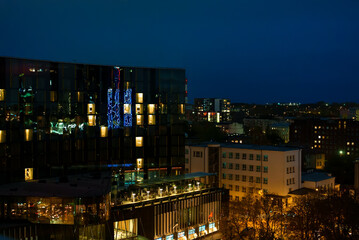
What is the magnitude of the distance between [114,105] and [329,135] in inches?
4420

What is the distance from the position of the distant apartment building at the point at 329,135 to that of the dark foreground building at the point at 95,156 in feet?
304

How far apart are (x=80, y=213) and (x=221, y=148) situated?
36154 millimetres

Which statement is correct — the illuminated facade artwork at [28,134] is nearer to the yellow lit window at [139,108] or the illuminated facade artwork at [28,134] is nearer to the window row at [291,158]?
the yellow lit window at [139,108]

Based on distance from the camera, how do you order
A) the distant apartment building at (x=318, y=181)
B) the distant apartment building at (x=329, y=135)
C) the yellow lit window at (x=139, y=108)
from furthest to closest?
the distant apartment building at (x=329, y=135) → the distant apartment building at (x=318, y=181) → the yellow lit window at (x=139, y=108)

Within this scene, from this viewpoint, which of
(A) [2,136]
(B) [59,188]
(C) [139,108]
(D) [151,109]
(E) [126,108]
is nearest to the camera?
(B) [59,188]

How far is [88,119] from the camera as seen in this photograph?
130 ft

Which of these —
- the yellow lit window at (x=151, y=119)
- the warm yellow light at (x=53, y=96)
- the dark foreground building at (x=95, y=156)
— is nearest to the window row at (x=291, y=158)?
the dark foreground building at (x=95, y=156)

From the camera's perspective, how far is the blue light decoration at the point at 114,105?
41.0m

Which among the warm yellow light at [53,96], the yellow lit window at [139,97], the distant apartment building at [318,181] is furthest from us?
the distant apartment building at [318,181]

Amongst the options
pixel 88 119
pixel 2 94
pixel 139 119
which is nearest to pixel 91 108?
pixel 88 119

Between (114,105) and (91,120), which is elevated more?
(114,105)

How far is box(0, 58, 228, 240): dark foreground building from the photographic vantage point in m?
29.1

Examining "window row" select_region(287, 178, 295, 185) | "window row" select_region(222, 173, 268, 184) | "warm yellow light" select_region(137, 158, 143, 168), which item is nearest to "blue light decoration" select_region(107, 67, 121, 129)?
"warm yellow light" select_region(137, 158, 143, 168)

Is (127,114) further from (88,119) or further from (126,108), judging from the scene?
(88,119)
